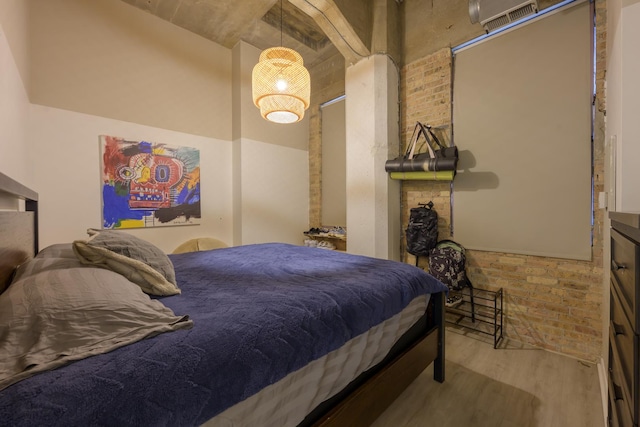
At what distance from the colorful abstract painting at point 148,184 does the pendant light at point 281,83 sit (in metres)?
1.68

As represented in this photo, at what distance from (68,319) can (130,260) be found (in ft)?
1.50

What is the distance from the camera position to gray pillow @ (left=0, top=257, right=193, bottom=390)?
659mm

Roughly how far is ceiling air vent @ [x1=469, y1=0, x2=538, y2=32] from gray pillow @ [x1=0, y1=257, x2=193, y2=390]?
336 centimetres

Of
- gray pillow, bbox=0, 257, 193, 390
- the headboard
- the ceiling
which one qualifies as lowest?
gray pillow, bbox=0, 257, 193, 390

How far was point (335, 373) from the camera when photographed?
1132 millimetres

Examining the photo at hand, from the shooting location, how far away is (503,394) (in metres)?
1.75

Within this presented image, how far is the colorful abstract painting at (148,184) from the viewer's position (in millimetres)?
2936

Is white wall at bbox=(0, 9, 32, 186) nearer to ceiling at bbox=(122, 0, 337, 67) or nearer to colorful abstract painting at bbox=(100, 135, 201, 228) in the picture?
colorful abstract painting at bbox=(100, 135, 201, 228)

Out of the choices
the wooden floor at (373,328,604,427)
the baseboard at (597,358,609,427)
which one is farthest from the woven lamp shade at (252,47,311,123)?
the baseboard at (597,358,609,427)

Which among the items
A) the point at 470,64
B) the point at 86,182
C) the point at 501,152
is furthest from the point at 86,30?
the point at 501,152

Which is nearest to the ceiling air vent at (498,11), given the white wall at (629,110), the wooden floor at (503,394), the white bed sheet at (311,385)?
the white wall at (629,110)

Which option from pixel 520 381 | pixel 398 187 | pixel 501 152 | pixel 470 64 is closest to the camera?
pixel 520 381

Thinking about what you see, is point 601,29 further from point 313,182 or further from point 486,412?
point 313,182

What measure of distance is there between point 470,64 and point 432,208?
157 cm
